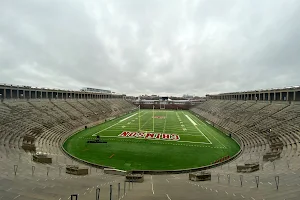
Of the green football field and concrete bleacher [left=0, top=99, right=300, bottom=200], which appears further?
the green football field

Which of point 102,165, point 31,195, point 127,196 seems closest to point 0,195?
point 31,195

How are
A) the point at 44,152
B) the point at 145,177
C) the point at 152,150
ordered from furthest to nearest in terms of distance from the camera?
the point at 152,150, the point at 44,152, the point at 145,177

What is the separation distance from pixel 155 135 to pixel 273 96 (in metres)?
39.9

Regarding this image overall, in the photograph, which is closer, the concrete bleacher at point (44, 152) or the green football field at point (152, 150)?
the concrete bleacher at point (44, 152)


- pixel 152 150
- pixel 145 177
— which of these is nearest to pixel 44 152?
pixel 145 177

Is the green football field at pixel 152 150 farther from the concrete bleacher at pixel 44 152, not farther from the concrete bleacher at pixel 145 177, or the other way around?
the concrete bleacher at pixel 44 152

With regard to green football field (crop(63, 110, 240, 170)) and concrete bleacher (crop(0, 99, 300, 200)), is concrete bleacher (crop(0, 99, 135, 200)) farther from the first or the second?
green football field (crop(63, 110, 240, 170))

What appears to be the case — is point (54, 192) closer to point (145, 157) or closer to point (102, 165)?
point (102, 165)

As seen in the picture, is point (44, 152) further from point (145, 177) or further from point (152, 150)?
point (152, 150)

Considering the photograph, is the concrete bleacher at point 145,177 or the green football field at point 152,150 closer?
the concrete bleacher at point 145,177

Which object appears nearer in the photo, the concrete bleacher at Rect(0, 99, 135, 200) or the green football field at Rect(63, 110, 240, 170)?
the concrete bleacher at Rect(0, 99, 135, 200)

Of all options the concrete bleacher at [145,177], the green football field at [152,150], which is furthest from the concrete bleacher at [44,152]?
the green football field at [152,150]

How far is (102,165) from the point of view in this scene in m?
21.9

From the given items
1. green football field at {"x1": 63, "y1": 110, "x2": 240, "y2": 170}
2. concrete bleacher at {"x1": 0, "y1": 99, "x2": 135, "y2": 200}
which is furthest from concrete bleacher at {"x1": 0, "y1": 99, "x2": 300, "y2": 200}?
green football field at {"x1": 63, "y1": 110, "x2": 240, "y2": 170}
